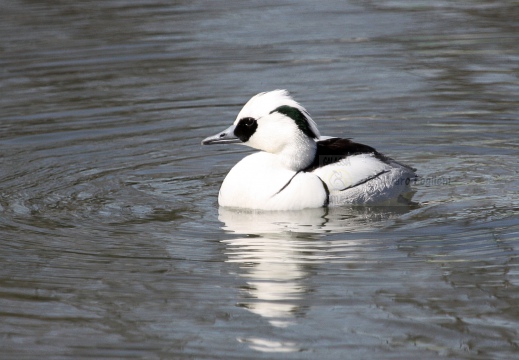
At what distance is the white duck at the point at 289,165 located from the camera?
858cm

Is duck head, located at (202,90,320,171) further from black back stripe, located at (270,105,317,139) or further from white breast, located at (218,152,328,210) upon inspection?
white breast, located at (218,152,328,210)

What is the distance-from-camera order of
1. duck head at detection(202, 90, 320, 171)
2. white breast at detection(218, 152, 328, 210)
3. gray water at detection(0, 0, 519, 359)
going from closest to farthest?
gray water at detection(0, 0, 519, 359) → white breast at detection(218, 152, 328, 210) → duck head at detection(202, 90, 320, 171)

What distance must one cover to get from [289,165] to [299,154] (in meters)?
0.13

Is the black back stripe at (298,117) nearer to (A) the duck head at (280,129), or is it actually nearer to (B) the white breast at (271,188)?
(A) the duck head at (280,129)

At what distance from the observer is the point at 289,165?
8742 mm

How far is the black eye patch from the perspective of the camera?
8.77 m

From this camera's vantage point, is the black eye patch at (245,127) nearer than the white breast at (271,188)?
No

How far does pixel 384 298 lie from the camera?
20.7ft

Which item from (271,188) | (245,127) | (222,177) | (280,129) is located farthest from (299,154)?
(222,177)

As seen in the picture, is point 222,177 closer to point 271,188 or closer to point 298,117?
point 271,188

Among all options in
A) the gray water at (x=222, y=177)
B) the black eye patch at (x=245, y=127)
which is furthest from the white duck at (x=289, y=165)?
the gray water at (x=222, y=177)

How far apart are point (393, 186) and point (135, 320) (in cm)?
359

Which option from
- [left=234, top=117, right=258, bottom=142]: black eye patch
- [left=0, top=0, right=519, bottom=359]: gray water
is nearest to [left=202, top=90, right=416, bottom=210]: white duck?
[left=234, top=117, right=258, bottom=142]: black eye patch

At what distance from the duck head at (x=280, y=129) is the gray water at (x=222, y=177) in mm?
536
